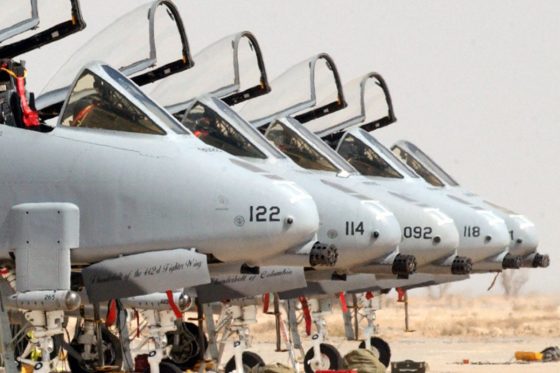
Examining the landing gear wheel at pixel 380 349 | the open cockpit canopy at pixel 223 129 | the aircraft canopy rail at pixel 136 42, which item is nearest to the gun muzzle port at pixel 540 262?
the landing gear wheel at pixel 380 349

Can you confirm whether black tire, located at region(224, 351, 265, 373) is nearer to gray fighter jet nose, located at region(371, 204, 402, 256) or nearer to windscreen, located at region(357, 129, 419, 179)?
gray fighter jet nose, located at region(371, 204, 402, 256)

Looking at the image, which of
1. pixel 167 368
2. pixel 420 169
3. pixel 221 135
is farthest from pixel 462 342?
pixel 167 368

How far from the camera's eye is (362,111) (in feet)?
81.0

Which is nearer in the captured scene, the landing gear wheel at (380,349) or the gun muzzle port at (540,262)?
the landing gear wheel at (380,349)

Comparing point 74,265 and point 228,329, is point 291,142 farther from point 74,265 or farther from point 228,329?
point 74,265

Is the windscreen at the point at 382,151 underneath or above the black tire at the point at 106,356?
above

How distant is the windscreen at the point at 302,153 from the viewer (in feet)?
68.5

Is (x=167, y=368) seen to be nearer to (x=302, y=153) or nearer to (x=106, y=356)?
(x=106, y=356)

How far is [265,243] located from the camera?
1484 cm

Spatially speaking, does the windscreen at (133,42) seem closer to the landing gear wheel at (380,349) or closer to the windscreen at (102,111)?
the windscreen at (102,111)

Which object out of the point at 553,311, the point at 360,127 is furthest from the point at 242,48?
the point at 553,311

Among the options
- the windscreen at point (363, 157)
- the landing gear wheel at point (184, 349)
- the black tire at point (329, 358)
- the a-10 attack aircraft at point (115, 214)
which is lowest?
the black tire at point (329, 358)

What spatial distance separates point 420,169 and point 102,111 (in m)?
12.3

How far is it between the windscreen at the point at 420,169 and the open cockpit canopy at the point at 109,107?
11687 mm
